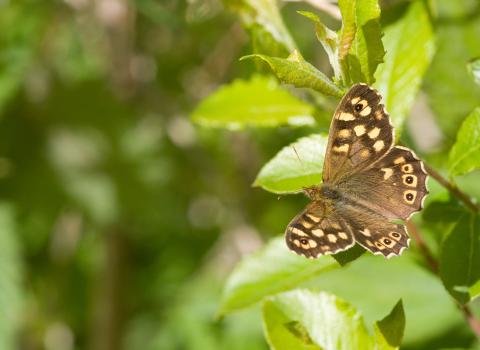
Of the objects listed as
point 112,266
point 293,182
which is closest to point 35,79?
point 112,266

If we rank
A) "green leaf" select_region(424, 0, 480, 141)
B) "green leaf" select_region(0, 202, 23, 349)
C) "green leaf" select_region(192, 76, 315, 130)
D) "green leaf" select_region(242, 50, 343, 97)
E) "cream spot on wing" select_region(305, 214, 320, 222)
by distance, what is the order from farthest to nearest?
"green leaf" select_region(0, 202, 23, 349)
"green leaf" select_region(424, 0, 480, 141)
"green leaf" select_region(192, 76, 315, 130)
"cream spot on wing" select_region(305, 214, 320, 222)
"green leaf" select_region(242, 50, 343, 97)

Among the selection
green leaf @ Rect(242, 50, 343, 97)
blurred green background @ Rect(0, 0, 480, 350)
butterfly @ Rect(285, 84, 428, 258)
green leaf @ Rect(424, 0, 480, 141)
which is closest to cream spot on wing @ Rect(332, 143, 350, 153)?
butterfly @ Rect(285, 84, 428, 258)

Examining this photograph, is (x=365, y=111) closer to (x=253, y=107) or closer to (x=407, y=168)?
(x=407, y=168)

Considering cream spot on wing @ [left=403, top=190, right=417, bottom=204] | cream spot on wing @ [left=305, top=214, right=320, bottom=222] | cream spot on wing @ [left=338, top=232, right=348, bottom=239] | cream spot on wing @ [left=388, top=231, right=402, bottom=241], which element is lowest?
cream spot on wing @ [left=305, top=214, right=320, bottom=222]

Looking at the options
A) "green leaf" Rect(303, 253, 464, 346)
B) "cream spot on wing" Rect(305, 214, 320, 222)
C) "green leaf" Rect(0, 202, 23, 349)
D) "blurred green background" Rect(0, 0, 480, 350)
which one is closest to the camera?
"cream spot on wing" Rect(305, 214, 320, 222)

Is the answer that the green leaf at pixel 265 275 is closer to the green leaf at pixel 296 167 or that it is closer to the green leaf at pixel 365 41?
the green leaf at pixel 296 167

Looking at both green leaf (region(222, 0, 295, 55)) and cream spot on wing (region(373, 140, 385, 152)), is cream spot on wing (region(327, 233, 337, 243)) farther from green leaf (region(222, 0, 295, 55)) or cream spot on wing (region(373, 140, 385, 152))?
green leaf (region(222, 0, 295, 55))

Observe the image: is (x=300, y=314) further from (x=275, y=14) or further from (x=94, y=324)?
(x=94, y=324)
